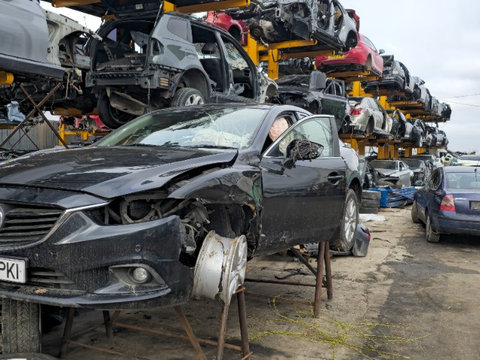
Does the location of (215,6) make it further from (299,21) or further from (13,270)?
(13,270)

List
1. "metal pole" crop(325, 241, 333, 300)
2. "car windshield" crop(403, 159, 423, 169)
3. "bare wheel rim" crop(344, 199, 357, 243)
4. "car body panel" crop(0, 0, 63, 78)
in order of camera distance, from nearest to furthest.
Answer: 1. "metal pole" crop(325, 241, 333, 300)
2. "car body panel" crop(0, 0, 63, 78)
3. "bare wheel rim" crop(344, 199, 357, 243)
4. "car windshield" crop(403, 159, 423, 169)

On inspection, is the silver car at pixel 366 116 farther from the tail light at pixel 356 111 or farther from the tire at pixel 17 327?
the tire at pixel 17 327

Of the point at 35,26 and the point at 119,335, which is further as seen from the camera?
the point at 35,26

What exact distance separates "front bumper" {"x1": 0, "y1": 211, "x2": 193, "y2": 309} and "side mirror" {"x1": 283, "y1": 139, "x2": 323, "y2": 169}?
5.16 feet

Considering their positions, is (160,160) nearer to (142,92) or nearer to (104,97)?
(142,92)

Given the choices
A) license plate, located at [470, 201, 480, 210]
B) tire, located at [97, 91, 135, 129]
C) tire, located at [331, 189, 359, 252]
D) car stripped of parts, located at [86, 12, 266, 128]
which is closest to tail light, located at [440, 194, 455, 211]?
license plate, located at [470, 201, 480, 210]

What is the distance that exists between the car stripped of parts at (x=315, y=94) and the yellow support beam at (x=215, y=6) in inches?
110

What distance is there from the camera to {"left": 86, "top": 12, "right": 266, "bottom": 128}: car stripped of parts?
23.3 ft

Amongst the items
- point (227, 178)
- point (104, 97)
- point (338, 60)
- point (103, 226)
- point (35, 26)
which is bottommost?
point (103, 226)

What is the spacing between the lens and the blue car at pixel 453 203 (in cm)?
830

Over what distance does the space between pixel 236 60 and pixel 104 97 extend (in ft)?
8.49

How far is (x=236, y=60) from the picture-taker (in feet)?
30.0

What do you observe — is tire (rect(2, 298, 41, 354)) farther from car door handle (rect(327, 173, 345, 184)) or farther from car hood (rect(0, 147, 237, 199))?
car door handle (rect(327, 173, 345, 184))

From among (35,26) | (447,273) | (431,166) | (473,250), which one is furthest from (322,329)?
(431,166)
